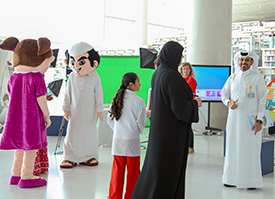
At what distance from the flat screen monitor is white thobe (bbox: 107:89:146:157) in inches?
189

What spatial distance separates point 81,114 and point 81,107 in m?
0.10

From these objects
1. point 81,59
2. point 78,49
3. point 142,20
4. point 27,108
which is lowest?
point 27,108

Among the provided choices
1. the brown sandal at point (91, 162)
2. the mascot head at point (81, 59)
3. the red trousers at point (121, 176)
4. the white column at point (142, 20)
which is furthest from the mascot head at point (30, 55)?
the white column at point (142, 20)

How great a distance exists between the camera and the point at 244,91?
13.5ft

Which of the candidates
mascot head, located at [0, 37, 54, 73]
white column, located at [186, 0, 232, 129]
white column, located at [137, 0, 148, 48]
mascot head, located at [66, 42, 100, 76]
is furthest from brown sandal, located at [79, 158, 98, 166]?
white column, located at [137, 0, 148, 48]

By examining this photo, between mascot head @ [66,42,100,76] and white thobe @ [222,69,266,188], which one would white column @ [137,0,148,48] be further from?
white thobe @ [222,69,266,188]

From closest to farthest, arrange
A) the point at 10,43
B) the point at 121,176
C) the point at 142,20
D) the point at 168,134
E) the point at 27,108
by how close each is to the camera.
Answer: the point at 168,134, the point at 121,176, the point at 27,108, the point at 10,43, the point at 142,20

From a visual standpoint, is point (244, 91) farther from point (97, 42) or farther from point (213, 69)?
point (97, 42)

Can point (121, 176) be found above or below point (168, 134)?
below

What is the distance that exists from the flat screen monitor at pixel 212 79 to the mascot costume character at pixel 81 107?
3445 millimetres

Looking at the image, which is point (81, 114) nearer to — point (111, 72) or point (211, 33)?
point (111, 72)

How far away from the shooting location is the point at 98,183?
4336mm

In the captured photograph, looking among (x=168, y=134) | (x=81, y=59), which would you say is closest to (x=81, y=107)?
(x=81, y=59)

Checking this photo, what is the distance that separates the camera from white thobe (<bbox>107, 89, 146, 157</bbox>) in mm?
3480
